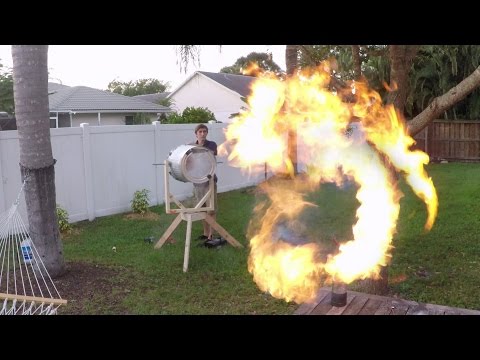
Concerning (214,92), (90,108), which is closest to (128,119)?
(90,108)

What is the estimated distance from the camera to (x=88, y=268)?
6.14 meters

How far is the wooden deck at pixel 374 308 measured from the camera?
13.0 ft

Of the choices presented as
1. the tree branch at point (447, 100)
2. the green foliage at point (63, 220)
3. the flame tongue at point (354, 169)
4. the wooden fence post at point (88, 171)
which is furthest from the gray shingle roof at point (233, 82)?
the tree branch at point (447, 100)

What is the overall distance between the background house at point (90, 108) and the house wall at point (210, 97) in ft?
12.9

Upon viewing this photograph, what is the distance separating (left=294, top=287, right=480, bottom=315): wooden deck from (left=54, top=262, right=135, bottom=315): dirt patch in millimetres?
1898

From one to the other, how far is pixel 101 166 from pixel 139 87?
5430 centimetres

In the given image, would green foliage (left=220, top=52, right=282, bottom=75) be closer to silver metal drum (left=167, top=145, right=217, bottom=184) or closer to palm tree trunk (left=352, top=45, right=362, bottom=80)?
palm tree trunk (left=352, top=45, right=362, bottom=80)

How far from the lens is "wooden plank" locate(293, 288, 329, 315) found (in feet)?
13.5

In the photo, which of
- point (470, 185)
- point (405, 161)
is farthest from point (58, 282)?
point (470, 185)

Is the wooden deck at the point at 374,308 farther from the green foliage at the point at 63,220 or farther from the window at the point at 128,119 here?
the window at the point at 128,119

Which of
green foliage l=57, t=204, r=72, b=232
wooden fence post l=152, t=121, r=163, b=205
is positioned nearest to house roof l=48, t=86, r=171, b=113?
wooden fence post l=152, t=121, r=163, b=205

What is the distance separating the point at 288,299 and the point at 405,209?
5.72m

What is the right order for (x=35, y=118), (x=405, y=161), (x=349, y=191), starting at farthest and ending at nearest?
(x=349, y=191) < (x=35, y=118) < (x=405, y=161)
